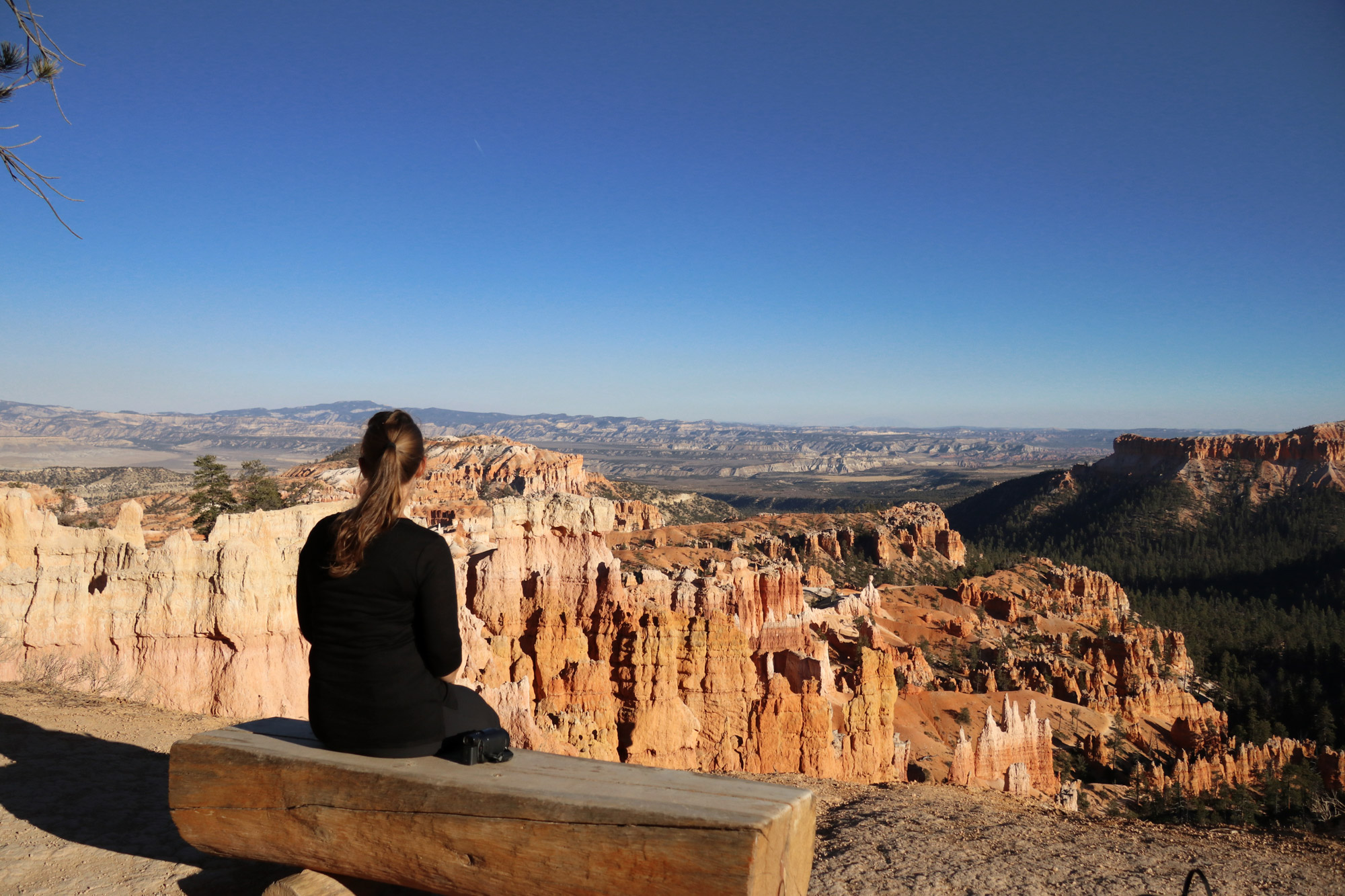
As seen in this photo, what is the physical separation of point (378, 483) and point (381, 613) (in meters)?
0.61

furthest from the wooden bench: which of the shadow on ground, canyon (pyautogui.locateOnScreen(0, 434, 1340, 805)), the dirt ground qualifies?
canyon (pyautogui.locateOnScreen(0, 434, 1340, 805))

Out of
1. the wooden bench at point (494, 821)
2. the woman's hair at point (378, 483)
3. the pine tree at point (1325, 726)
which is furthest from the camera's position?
the pine tree at point (1325, 726)

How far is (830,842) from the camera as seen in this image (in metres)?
6.74

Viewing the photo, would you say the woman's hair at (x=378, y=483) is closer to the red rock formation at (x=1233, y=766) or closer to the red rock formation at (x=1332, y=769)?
the red rock formation at (x=1233, y=766)

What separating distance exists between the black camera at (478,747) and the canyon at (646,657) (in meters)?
1.89

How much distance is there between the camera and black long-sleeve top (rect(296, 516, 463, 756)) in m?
3.32

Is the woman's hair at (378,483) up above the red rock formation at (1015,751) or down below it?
above

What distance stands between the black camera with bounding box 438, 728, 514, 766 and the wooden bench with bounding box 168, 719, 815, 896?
0.17ft

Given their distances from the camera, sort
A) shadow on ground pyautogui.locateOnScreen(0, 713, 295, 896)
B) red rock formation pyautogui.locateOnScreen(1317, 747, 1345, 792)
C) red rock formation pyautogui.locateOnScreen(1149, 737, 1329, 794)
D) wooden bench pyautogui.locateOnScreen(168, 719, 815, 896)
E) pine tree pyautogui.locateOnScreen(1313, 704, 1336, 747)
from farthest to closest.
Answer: pine tree pyautogui.locateOnScreen(1313, 704, 1336, 747) < red rock formation pyautogui.locateOnScreen(1149, 737, 1329, 794) < red rock formation pyautogui.locateOnScreen(1317, 747, 1345, 792) < shadow on ground pyautogui.locateOnScreen(0, 713, 295, 896) < wooden bench pyautogui.locateOnScreen(168, 719, 815, 896)

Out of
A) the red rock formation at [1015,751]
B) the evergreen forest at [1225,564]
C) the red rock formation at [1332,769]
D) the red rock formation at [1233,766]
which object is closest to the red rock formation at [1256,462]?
the evergreen forest at [1225,564]

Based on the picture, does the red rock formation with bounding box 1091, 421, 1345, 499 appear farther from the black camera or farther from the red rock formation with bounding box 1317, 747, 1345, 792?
the black camera

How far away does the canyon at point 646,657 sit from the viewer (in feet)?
38.5

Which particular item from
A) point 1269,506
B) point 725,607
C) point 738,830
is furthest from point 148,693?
point 1269,506

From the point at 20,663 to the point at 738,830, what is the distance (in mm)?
12328
